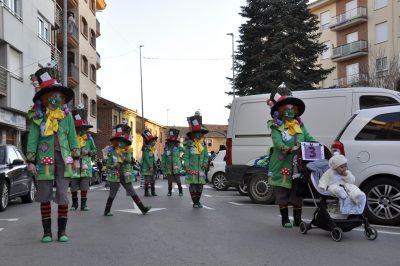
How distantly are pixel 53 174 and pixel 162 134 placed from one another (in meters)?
88.0

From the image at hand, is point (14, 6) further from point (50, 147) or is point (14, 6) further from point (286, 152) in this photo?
point (286, 152)

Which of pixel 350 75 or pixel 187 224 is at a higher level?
pixel 350 75

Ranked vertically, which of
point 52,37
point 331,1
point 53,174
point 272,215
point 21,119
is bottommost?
point 272,215

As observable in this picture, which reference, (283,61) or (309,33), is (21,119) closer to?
(283,61)

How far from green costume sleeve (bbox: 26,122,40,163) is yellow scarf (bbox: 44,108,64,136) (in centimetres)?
14

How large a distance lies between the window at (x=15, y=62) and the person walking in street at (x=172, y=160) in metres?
9.93

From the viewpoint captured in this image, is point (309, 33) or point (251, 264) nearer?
point (251, 264)

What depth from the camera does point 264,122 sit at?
13.0 metres

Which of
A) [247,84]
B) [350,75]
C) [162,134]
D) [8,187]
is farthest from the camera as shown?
[162,134]

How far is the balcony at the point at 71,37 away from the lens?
36.9 m

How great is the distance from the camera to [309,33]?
35.9 m

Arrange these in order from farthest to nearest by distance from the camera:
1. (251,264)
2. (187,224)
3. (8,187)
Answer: (8,187) → (187,224) → (251,264)

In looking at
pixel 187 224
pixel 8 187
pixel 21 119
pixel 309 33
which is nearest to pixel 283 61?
pixel 309 33

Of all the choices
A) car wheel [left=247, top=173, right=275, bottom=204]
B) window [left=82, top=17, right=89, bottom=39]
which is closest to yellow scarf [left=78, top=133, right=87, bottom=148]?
car wheel [left=247, top=173, right=275, bottom=204]
